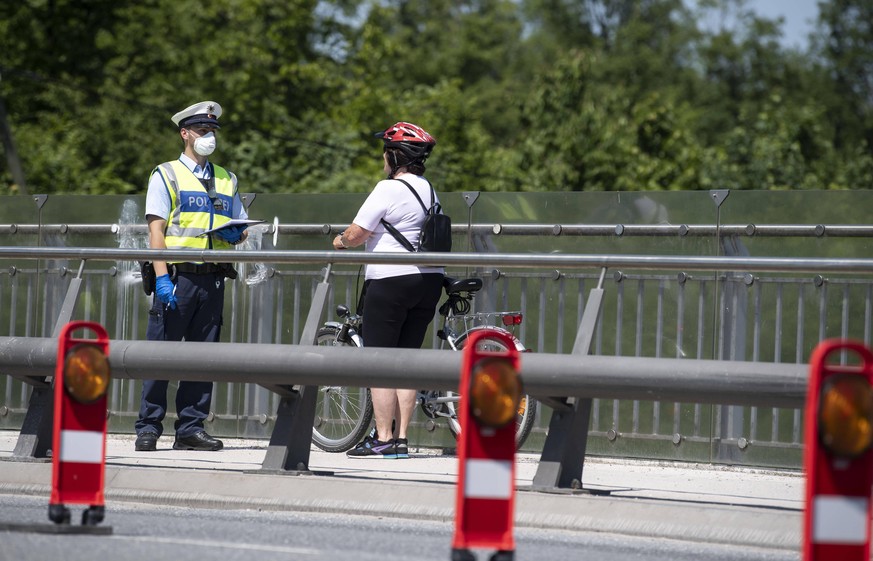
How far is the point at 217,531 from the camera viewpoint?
624 cm

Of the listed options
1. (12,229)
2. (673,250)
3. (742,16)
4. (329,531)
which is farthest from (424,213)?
(742,16)

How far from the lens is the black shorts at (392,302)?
28.5 ft

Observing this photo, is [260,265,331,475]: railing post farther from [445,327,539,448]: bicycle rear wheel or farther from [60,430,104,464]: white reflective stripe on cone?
[445,327,539,448]: bicycle rear wheel

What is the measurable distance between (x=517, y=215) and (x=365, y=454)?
83.0 inches

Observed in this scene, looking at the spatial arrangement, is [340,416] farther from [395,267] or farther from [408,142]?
[408,142]

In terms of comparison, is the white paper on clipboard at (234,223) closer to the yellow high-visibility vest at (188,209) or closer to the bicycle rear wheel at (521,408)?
the yellow high-visibility vest at (188,209)

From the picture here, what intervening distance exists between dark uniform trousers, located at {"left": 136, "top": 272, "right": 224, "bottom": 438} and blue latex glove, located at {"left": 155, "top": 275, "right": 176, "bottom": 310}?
0.04m

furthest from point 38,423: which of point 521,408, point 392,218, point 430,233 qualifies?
point 521,408

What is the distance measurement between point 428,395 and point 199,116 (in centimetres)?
235

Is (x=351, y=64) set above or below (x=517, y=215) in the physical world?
above

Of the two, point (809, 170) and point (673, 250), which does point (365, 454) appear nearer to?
point (673, 250)

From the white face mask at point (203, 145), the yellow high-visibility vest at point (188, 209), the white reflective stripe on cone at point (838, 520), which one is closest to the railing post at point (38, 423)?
the yellow high-visibility vest at point (188, 209)

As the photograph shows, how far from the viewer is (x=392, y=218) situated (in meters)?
8.69

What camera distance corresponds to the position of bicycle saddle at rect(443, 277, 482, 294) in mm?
9086
